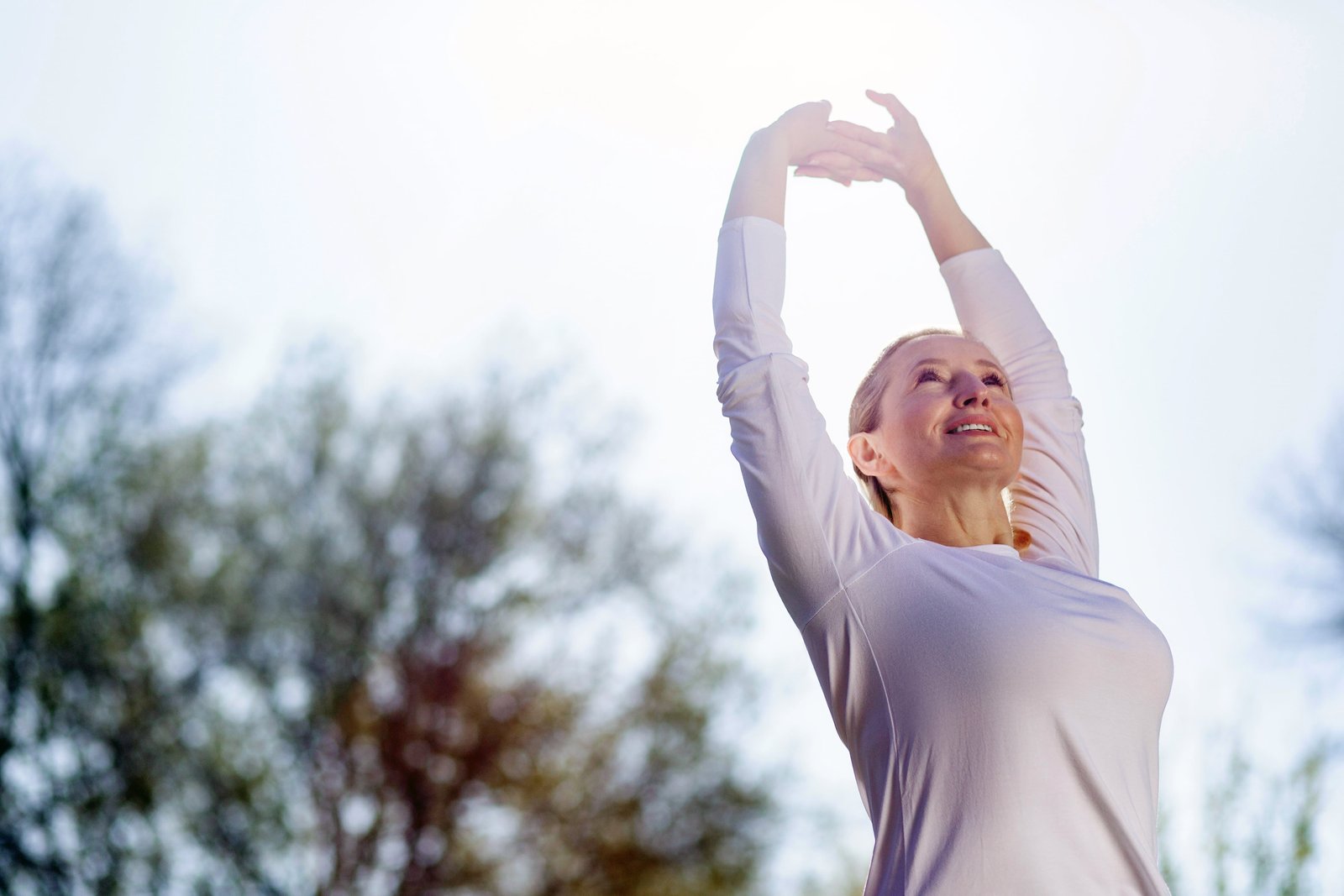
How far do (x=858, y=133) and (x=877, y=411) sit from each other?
0.48 m

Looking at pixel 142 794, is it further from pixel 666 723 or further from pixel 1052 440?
pixel 1052 440

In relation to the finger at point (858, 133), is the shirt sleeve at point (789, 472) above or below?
below

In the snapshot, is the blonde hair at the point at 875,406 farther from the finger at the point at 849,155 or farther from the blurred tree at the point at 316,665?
the blurred tree at the point at 316,665

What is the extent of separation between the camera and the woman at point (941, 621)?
136 cm

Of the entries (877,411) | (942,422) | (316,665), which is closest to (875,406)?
(877,411)

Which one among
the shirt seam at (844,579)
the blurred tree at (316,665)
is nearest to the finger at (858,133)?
the shirt seam at (844,579)

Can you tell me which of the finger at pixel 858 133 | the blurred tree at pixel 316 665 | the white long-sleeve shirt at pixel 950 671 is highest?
the blurred tree at pixel 316 665

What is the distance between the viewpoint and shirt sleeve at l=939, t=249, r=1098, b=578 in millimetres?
1960

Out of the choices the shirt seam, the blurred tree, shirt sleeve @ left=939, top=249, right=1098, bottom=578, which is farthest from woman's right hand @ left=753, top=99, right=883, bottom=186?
the blurred tree

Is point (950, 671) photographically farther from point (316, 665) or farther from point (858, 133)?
point (316, 665)

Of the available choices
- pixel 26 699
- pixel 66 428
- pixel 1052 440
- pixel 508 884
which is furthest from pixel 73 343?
pixel 1052 440

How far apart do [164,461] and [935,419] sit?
35.5 feet

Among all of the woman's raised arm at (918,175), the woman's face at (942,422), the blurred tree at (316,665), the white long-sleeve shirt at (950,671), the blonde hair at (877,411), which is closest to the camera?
the white long-sleeve shirt at (950,671)

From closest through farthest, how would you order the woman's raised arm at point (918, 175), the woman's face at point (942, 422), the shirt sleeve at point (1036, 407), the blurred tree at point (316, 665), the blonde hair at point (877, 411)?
the woman's face at point (942, 422), the blonde hair at point (877, 411), the shirt sleeve at point (1036, 407), the woman's raised arm at point (918, 175), the blurred tree at point (316, 665)
